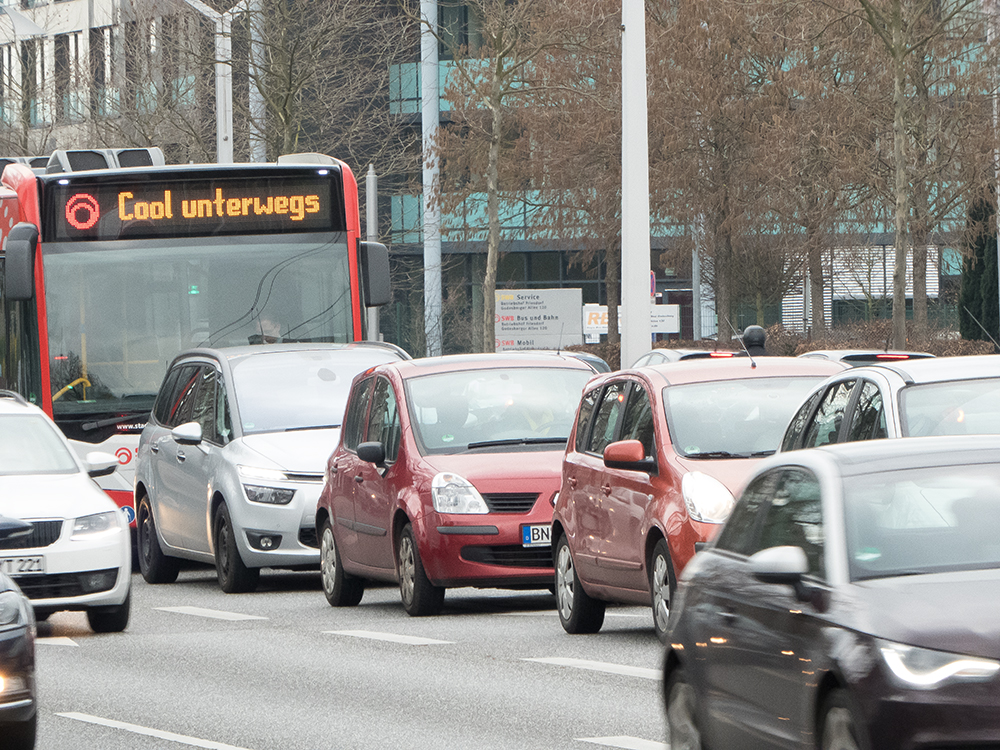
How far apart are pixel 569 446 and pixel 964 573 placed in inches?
290

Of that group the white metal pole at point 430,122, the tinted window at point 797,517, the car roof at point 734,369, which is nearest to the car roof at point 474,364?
the car roof at point 734,369

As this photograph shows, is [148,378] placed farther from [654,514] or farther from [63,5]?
[63,5]

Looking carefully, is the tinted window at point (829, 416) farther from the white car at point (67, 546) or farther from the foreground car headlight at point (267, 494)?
the foreground car headlight at point (267, 494)

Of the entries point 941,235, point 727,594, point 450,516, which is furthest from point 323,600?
point 941,235

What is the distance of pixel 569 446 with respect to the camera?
43.9 ft

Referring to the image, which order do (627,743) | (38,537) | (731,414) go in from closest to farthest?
(627,743), (731,414), (38,537)

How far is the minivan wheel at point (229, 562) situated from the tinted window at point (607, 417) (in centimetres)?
420

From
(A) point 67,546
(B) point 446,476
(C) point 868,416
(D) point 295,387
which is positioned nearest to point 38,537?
(A) point 67,546

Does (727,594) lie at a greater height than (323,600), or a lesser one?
greater

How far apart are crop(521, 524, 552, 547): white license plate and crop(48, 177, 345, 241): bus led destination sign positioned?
5.75 metres

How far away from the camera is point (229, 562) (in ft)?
54.1

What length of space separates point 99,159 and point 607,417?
835 centimetres

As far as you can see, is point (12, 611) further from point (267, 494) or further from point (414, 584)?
point (267, 494)

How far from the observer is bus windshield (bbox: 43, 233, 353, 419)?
1834 centimetres
